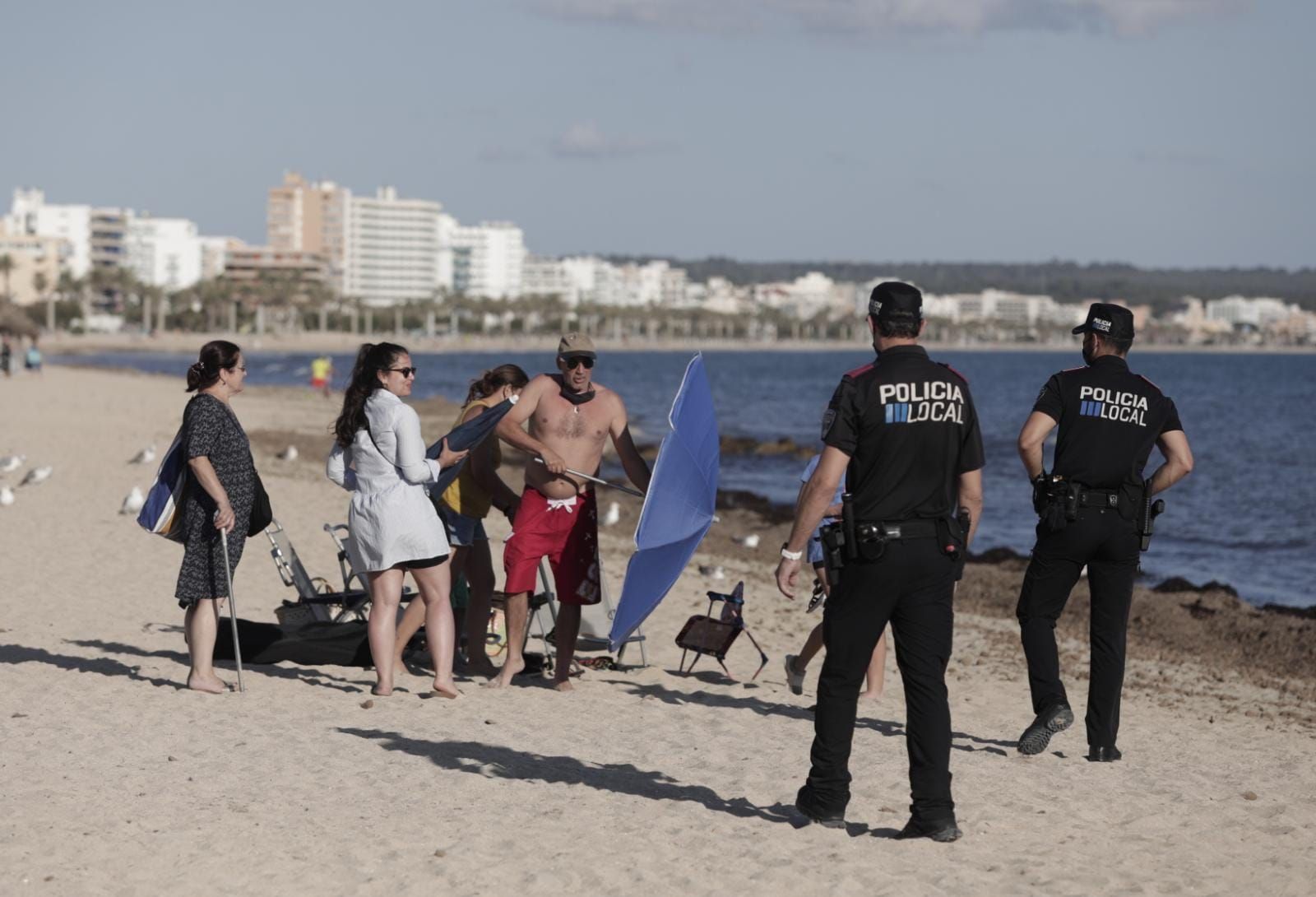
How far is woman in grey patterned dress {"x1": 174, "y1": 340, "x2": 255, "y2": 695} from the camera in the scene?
329 inches

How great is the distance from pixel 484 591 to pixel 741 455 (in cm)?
2906

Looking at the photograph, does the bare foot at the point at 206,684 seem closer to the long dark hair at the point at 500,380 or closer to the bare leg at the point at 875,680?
the long dark hair at the point at 500,380

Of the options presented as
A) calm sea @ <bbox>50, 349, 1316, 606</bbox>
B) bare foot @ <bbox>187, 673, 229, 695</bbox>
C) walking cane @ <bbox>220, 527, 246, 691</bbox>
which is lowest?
Answer: calm sea @ <bbox>50, 349, 1316, 606</bbox>

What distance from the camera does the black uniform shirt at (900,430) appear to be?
5824 millimetres

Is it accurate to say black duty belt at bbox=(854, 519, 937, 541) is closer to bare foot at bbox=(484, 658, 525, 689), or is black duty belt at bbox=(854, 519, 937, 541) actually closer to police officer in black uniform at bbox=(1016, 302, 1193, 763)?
police officer in black uniform at bbox=(1016, 302, 1193, 763)

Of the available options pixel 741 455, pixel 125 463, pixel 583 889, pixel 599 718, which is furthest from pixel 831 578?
pixel 741 455

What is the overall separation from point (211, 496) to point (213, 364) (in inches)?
26.4

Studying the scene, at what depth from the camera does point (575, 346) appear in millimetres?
8648

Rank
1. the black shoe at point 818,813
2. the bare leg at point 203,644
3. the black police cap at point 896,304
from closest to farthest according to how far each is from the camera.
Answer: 1. the black police cap at point 896,304
2. the black shoe at point 818,813
3. the bare leg at point 203,644

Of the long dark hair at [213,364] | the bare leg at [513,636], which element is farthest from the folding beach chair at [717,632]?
the long dark hair at [213,364]

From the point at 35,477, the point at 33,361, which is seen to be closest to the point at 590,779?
the point at 35,477

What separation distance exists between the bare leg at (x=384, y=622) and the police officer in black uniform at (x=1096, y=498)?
3.09m

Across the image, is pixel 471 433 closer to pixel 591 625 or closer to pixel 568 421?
pixel 568 421

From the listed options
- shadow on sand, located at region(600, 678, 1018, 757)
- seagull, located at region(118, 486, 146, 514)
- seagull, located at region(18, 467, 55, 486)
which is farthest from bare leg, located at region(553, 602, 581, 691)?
seagull, located at region(18, 467, 55, 486)
